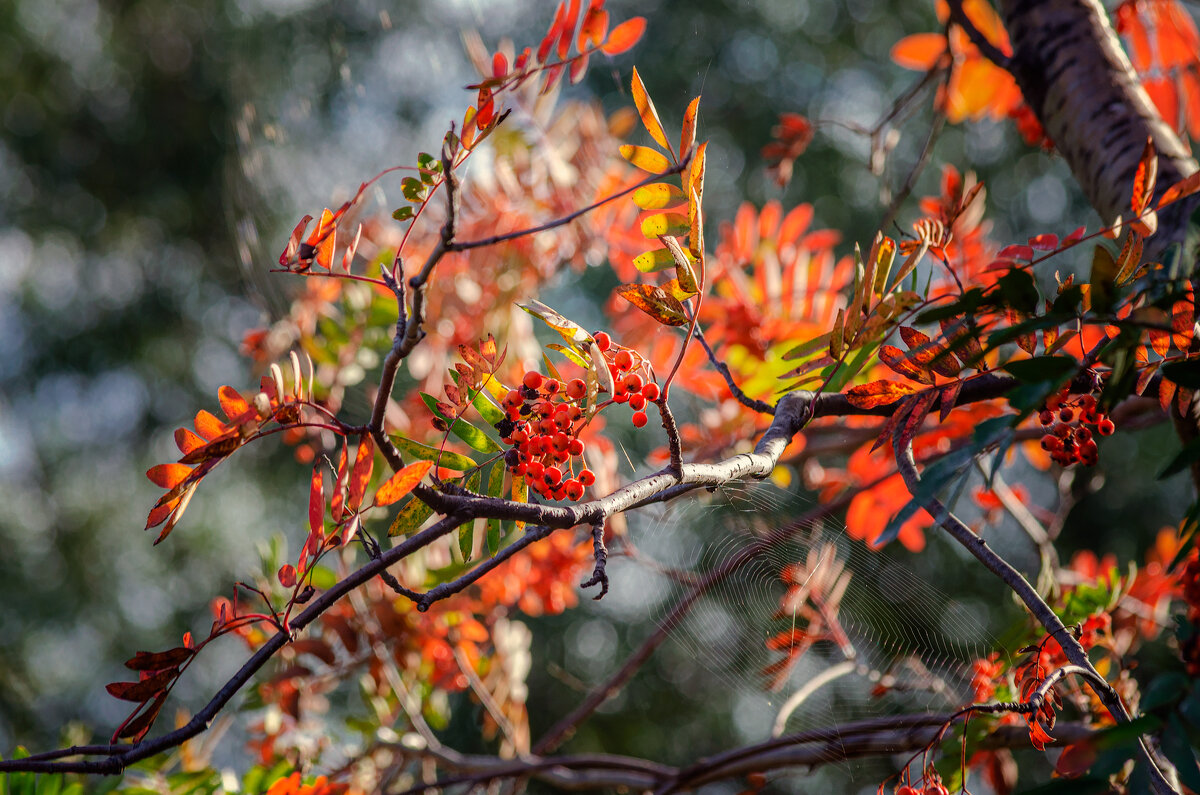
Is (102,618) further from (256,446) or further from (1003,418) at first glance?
(1003,418)

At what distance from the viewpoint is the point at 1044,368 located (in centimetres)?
32

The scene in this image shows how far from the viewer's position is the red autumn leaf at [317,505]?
35 cm

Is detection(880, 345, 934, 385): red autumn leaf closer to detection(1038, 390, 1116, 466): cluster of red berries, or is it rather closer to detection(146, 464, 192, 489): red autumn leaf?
detection(1038, 390, 1116, 466): cluster of red berries

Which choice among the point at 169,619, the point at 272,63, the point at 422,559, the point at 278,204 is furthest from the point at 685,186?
the point at 169,619

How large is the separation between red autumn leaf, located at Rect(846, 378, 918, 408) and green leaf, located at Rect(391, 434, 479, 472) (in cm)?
21

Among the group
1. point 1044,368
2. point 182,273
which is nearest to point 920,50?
point 1044,368

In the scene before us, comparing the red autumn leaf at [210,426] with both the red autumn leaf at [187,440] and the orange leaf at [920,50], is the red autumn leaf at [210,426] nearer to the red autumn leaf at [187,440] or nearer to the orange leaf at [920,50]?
the red autumn leaf at [187,440]

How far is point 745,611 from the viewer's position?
3.01ft

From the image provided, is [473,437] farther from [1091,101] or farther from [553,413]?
[1091,101]

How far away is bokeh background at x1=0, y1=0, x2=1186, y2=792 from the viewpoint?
2830 millimetres

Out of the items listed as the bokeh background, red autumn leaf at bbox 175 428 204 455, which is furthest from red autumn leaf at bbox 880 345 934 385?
the bokeh background

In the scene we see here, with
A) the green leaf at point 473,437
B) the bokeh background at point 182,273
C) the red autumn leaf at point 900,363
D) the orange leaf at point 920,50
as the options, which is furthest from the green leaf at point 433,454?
the bokeh background at point 182,273

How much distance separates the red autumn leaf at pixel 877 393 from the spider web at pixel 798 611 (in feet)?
0.84

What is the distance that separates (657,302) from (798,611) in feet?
1.78
